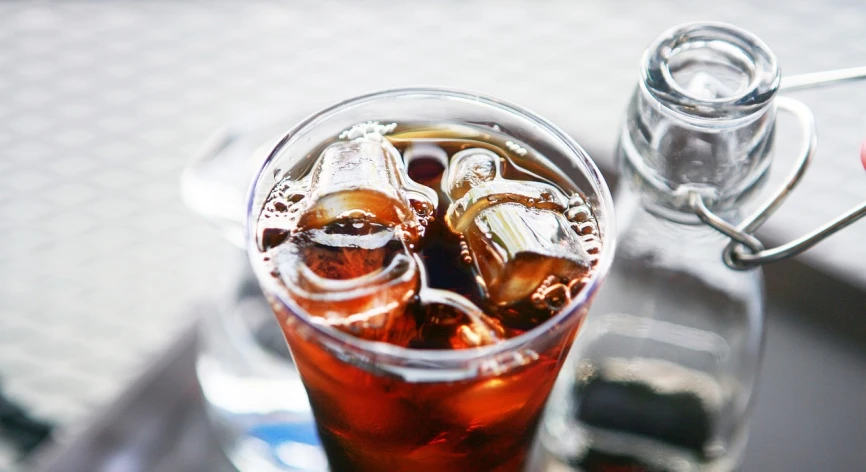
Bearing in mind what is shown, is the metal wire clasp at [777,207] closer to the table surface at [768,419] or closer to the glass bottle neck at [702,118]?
the glass bottle neck at [702,118]

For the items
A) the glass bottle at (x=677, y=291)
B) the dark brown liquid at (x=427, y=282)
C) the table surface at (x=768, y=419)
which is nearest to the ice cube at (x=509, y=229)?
the dark brown liquid at (x=427, y=282)

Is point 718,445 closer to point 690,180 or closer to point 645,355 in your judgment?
point 645,355

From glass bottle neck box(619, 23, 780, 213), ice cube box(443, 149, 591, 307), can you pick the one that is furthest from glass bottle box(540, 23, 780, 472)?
ice cube box(443, 149, 591, 307)

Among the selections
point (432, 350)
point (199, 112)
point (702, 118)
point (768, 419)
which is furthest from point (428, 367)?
point (199, 112)

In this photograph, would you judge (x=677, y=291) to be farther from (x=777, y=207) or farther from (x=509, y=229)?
(x=509, y=229)

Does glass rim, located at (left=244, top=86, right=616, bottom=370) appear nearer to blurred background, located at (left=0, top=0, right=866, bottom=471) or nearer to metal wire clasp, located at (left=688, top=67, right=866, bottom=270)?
metal wire clasp, located at (left=688, top=67, right=866, bottom=270)

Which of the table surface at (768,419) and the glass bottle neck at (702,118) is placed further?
the table surface at (768,419)
